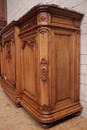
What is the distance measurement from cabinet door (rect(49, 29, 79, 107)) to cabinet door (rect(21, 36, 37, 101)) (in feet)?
0.67

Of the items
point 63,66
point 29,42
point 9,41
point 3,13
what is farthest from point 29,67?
point 3,13

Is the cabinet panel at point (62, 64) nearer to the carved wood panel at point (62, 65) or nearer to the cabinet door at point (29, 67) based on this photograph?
the carved wood panel at point (62, 65)

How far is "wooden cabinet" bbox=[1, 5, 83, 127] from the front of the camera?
115 cm

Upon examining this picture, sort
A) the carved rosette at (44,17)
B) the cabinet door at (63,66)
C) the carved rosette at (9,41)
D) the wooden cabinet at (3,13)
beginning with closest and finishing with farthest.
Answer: the carved rosette at (44,17)
the cabinet door at (63,66)
the carved rosette at (9,41)
the wooden cabinet at (3,13)

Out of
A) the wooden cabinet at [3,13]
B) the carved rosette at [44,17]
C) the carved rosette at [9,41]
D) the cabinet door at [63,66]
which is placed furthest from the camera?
the wooden cabinet at [3,13]

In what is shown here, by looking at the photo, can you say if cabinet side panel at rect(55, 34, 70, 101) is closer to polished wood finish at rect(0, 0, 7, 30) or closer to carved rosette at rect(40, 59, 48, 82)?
carved rosette at rect(40, 59, 48, 82)

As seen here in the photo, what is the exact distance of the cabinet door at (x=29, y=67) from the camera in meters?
1.31

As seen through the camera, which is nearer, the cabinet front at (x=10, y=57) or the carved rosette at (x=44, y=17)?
the carved rosette at (x=44, y=17)

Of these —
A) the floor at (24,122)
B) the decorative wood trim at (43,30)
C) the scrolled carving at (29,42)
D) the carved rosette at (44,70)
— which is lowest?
the floor at (24,122)

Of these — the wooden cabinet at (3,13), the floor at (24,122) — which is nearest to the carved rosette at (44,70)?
the floor at (24,122)

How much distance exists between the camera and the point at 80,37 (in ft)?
4.63

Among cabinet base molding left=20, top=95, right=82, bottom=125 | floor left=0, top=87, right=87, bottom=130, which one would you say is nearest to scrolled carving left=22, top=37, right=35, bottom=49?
cabinet base molding left=20, top=95, right=82, bottom=125

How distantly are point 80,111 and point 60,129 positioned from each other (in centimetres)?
38

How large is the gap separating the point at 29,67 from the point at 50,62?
331mm
